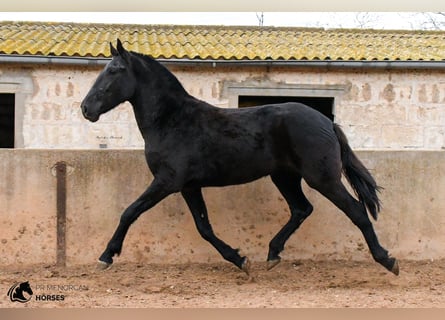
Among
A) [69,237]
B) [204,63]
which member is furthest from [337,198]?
[204,63]

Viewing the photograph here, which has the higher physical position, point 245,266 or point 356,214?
point 356,214

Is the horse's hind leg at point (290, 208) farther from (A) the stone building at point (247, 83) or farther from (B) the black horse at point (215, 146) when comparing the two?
(A) the stone building at point (247, 83)

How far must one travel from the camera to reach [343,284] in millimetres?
4789

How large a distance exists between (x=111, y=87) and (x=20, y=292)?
1853 mm

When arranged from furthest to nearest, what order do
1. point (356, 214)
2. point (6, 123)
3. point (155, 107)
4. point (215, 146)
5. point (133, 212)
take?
1. point (6, 123)
2. point (155, 107)
3. point (215, 146)
4. point (356, 214)
5. point (133, 212)

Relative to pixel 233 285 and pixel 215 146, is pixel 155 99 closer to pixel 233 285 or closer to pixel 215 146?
pixel 215 146

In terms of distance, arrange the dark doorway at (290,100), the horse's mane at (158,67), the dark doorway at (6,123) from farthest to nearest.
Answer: the dark doorway at (6,123)
the dark doorway at (290,100)
the horse's mane at (158,67)

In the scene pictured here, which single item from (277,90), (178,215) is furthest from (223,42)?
(178,215)

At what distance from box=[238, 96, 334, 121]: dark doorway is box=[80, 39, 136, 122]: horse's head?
667 centimetres

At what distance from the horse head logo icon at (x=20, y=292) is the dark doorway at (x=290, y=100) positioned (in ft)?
24.9

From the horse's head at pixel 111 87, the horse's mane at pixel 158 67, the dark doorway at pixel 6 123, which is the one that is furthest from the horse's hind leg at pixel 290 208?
the dark doorway at pixel 6 123

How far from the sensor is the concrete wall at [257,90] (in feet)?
33.9

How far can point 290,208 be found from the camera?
5.16 m

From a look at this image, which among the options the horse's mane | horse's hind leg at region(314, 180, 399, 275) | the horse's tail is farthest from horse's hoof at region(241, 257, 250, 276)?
the horse's mane
